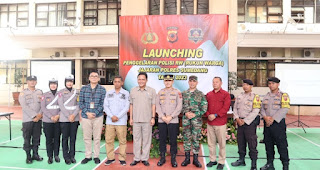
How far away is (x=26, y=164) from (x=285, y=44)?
41.9ft

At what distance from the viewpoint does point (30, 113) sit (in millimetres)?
4477

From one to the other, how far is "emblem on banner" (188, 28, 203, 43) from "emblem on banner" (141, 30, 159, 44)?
0.87 m

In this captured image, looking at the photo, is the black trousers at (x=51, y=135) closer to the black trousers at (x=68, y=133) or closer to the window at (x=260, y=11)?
the black trousers at (x=68, y=133)

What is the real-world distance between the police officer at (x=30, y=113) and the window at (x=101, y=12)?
464 inches

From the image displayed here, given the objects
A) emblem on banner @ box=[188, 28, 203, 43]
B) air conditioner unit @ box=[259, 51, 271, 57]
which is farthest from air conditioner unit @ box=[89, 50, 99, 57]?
emblem on banner @ box=[188, 28, 203, 43]

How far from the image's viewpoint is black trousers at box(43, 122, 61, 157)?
14.6ft

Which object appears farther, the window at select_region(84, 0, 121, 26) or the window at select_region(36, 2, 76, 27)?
the window at select_region(36, 2, 76, 27)

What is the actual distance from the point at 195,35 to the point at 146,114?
9.08 ft

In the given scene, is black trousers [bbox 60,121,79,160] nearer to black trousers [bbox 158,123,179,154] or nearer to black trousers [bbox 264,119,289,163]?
black trousers [bbox 158,123,179,154]

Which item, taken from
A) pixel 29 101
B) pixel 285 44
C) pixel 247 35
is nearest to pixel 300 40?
pixel 285 44

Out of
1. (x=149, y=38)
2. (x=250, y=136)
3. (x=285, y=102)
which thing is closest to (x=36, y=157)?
(x=149, y=38)

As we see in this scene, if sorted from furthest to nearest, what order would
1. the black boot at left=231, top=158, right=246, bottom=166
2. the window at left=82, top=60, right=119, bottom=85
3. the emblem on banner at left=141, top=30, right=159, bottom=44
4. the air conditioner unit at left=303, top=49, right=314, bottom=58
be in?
the window at left=82, top=60, right=119, bottom=85, the air conditioner unit at left=303, top=49, right=314, bottom=58, the emblem on banner at left=141, top=30, right=159, bottom=44, the black boot at left=231, top=158, right=246, bottom=166

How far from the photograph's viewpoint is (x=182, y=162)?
4562 millimetres

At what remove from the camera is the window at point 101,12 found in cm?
1564
